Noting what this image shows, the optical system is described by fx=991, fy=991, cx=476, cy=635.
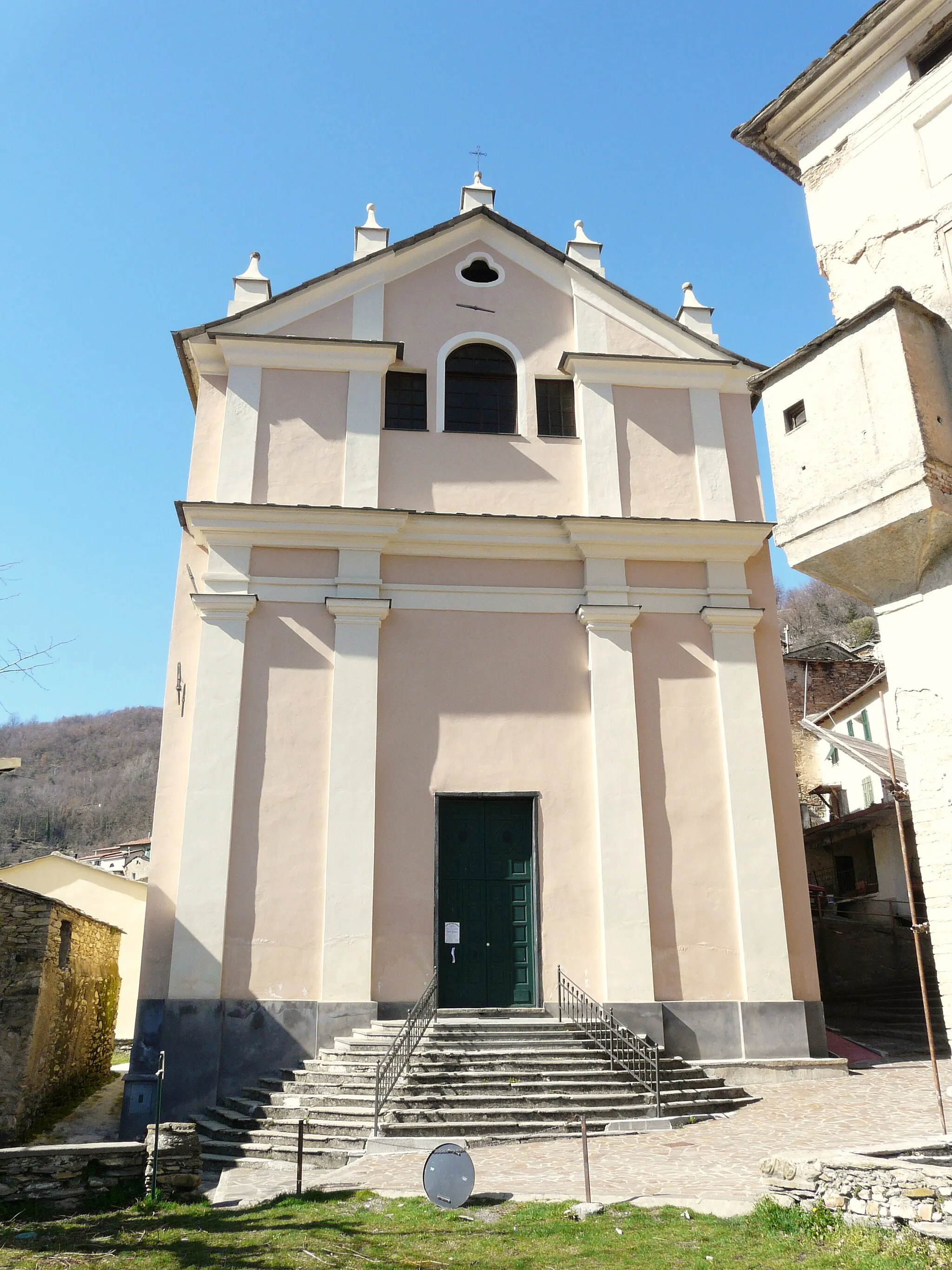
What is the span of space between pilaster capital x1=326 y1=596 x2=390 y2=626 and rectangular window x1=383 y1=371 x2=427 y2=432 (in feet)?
11.0

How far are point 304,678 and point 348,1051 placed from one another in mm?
5334

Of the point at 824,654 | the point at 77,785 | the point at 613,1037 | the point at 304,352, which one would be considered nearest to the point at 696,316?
the point at 304,352

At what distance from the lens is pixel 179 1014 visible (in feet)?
43.0

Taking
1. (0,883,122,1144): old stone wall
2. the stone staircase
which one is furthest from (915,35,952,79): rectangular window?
(0,883,122,1144): old stone wall

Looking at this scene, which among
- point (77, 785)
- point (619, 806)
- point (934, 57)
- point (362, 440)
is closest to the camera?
point (934, 57)

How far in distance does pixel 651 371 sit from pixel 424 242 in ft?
15.3

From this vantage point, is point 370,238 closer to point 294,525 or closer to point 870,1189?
point 294,525

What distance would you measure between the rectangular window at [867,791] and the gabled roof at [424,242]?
15.9m

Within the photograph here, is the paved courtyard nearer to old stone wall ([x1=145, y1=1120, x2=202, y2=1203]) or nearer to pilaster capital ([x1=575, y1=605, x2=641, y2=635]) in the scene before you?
old stone wall ([x1=145, y1=1120, x2=202, y2=1203])

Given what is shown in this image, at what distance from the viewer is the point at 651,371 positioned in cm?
1714

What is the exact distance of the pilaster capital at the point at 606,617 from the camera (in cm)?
1564

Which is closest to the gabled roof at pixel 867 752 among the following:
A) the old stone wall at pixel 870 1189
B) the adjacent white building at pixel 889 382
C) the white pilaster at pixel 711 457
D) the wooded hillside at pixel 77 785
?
the white pilaster at pixel 711 457

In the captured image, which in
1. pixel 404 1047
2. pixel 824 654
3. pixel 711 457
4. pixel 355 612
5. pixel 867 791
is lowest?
pixel 404 1047

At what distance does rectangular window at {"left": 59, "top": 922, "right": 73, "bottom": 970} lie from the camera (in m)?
15.6
